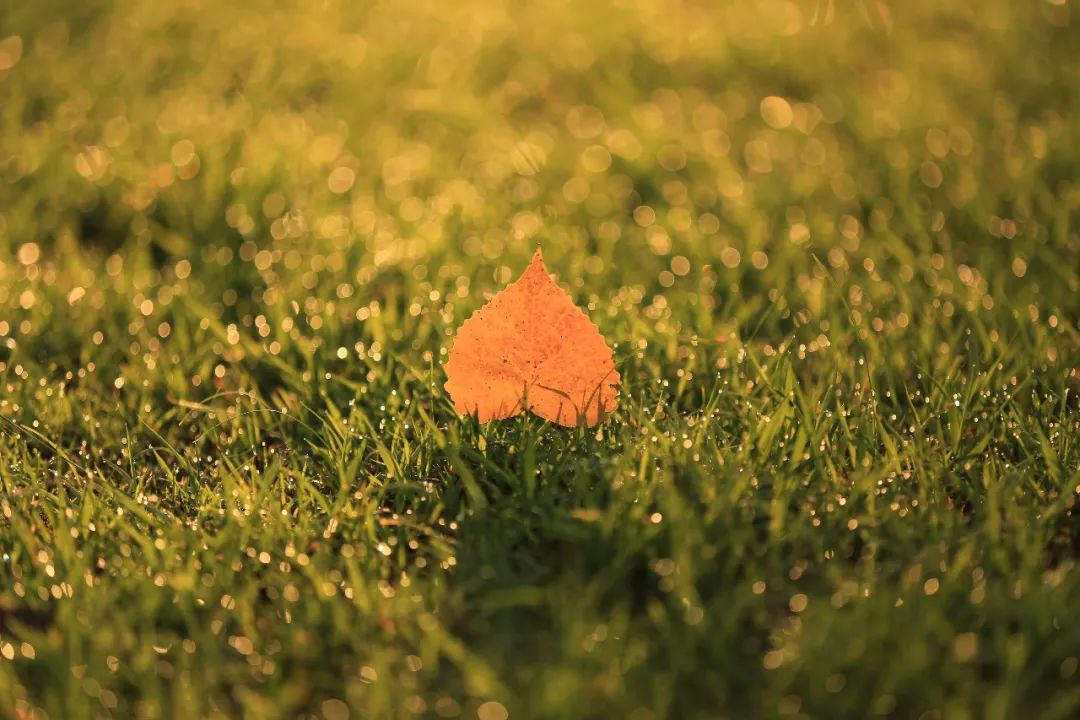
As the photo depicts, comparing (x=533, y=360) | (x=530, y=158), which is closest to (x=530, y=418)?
(x=533, y=360)

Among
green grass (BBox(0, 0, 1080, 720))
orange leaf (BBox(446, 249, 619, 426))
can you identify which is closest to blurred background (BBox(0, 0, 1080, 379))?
green grass (BBox(0, 0, 1080, 720))

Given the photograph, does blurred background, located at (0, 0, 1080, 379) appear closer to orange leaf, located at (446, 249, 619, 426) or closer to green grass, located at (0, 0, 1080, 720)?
green grass, located at (0, 0, 1080, 720)

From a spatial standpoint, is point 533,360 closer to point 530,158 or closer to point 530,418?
point 530,418

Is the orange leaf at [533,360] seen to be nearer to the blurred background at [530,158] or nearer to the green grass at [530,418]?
the green grass at [530,418]

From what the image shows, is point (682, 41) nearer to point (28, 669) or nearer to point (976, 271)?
point (976, 271)

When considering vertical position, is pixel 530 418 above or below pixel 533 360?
below

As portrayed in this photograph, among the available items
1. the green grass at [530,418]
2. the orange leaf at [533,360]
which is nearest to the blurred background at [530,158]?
the green grass at [530,418]

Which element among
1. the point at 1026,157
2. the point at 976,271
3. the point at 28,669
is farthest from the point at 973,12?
the point at 28,669
